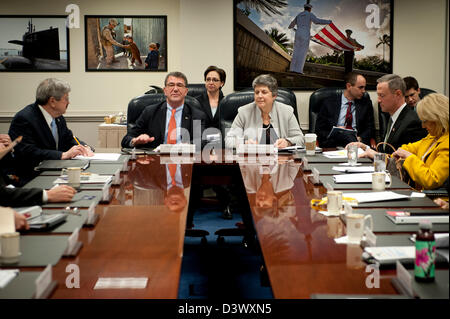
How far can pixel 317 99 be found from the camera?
256 inches

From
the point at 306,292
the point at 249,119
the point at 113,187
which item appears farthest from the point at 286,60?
the point at 306,292

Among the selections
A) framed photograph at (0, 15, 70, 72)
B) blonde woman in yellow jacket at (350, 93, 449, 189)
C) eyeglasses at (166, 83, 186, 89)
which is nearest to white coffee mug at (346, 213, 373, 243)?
blonde woman in yellow jacket at (350, 93, 449, 189)

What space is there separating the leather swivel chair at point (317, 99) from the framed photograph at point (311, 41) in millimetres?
380

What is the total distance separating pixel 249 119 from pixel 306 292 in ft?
11.1

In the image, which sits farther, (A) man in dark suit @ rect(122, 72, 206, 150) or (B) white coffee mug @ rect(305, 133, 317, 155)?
(A) man in dark suit @ rect(122, 72, 206, 150)

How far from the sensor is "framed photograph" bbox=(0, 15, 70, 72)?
7191mm

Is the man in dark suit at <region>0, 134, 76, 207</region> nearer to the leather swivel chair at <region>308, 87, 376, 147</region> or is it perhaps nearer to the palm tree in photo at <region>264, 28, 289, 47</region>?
the leather swivel chair at <region>308, 87, 376, 147</region>

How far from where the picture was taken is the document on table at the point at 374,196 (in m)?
2.83

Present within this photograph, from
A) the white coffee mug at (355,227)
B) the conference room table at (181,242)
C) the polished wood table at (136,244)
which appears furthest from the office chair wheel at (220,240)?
the white coffee mug at (355,227)

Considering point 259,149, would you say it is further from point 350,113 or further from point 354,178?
point 350,113

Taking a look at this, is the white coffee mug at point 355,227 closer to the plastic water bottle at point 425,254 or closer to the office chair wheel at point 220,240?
the plastic water bottle at point 425,254

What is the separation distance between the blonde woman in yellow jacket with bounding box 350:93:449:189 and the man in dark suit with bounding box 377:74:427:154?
73 cm

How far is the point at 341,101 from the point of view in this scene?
637 cm
